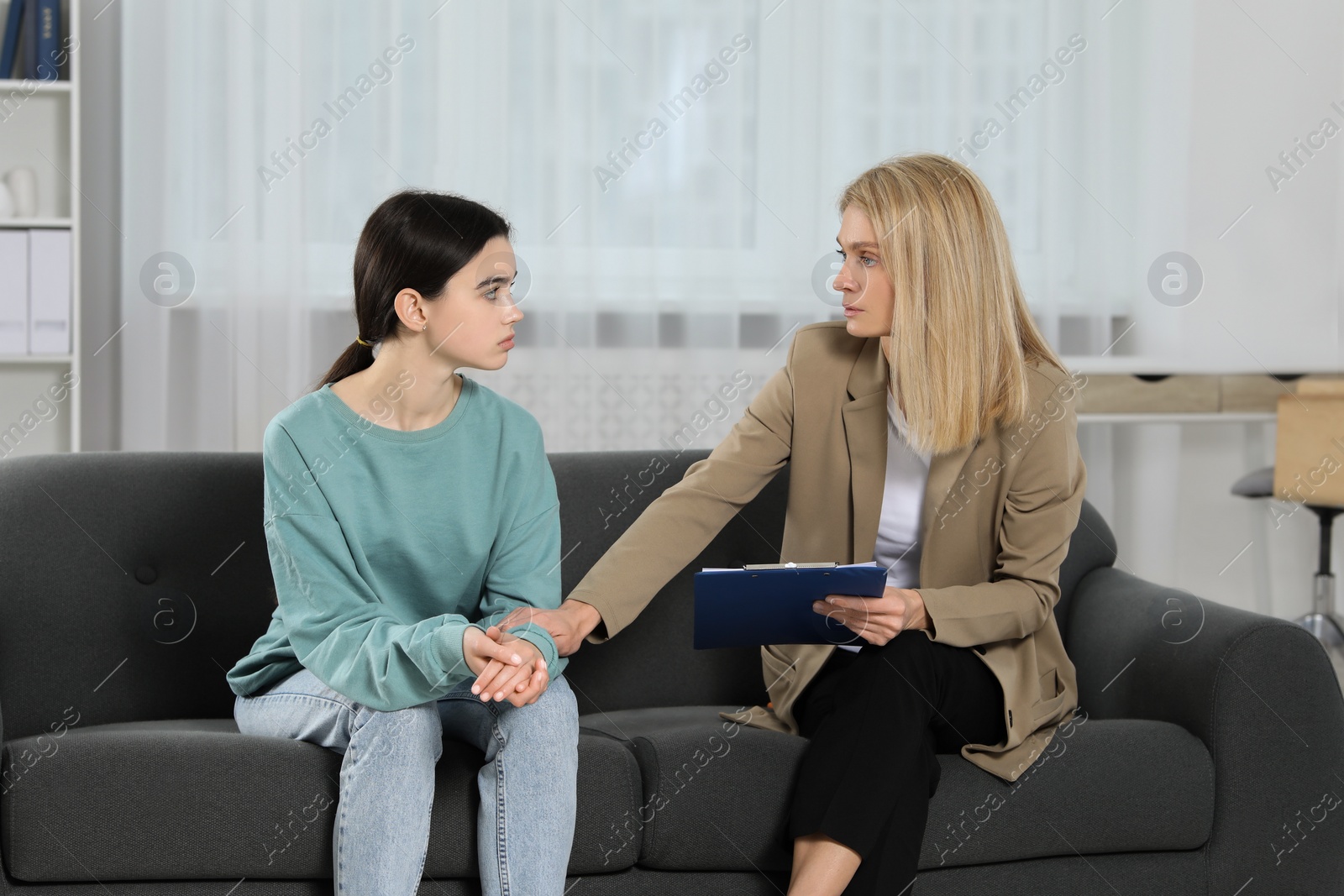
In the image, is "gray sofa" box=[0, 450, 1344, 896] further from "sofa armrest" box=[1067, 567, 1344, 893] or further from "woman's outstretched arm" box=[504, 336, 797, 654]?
"woman's outstretched arm" box=[504, 336, 797, 654]

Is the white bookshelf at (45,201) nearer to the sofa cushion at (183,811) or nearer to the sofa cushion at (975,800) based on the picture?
the sofa cushion at (183,811)

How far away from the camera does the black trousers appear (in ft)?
4.43

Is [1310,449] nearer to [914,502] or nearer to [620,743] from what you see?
[914,502]

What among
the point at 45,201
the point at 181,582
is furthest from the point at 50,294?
the point at 181,582

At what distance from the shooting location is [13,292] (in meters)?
2.67

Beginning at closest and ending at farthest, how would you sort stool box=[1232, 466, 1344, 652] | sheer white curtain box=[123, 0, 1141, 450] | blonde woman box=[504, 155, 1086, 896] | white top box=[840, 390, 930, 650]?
blonde woman box=[504, 155, 1086, 896] < white top box=[840, 390, 930, 650] < sheer white curtain box=[123, 0, 1141, 450] < stool box=[1232, 466, 1344, 652]

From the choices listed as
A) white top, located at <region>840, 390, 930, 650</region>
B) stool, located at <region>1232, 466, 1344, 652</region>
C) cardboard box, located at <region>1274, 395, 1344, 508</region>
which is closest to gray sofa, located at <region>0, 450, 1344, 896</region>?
white top, located at <region>840, 390, 930, 650</region>

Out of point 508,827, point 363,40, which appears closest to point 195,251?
point 363,40

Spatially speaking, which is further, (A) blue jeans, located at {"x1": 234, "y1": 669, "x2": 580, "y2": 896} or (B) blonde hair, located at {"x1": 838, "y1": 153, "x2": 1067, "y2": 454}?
(B) blonde hair, located at {"x1": 838, "y1": 153, "x2": 1067, "y2": 454}

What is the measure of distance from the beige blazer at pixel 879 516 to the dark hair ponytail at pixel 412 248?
0.44 metres

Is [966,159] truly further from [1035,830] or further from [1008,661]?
[1035,830]

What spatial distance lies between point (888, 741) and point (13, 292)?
7.42ft

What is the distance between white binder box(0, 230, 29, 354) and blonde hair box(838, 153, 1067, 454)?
79.4 inches

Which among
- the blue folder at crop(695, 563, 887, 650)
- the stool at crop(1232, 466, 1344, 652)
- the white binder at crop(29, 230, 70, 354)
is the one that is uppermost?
the white binder at crop(29, 230, 70, 354)
